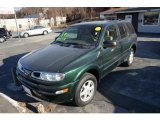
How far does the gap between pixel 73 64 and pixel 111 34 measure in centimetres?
183

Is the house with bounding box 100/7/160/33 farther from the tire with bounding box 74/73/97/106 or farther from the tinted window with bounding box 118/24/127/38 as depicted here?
the tire with bounding box 74/73/97/106

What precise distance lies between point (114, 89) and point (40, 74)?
217 centimetres

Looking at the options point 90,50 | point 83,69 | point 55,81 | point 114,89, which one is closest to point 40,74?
point 55,81

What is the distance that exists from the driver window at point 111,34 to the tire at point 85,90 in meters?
1.20

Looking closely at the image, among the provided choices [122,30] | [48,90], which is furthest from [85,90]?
[122,30]

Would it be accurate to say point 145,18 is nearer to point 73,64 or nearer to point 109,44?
point 109,44

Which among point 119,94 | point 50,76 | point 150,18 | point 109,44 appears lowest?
point 119,94

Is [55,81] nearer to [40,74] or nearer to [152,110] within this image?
[40,74]

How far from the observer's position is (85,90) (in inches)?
141

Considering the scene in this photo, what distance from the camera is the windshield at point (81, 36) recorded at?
4145 millimetres

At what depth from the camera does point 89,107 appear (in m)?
3.62

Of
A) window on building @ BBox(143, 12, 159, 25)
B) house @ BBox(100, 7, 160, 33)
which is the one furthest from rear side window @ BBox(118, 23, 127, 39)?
window on building @ BBox(143, 12, 159, 25)

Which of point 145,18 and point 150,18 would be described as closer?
point 150,18

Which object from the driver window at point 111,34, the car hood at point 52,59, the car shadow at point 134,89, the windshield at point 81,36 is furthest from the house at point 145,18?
the car hood at point 52,59
